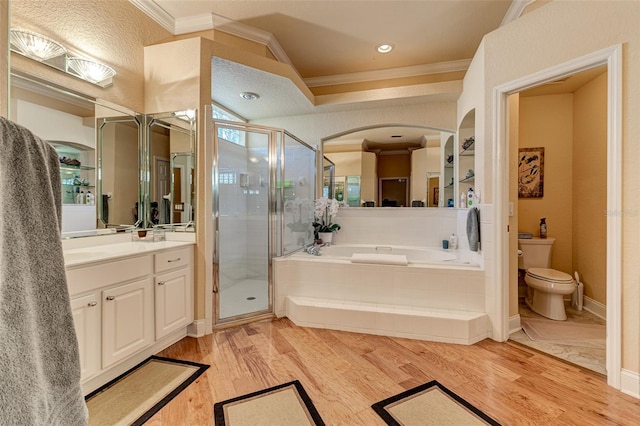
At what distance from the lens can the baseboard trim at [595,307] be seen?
278 cm

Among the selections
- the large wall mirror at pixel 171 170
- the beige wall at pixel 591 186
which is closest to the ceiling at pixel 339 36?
the large wall mirror at pixel 171 170

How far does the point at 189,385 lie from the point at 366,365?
1.16 metres

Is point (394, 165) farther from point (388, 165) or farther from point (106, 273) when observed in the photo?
point (106, 273)

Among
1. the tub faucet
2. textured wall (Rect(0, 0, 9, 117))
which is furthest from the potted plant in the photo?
textured wall (Rect(0, 0, 9, 117))

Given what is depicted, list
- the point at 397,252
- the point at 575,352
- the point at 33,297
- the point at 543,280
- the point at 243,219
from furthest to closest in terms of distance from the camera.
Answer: the point at 397,252 < the point at 243,219 < the point at 543,280 < the point at 575,352 < the point at 33,297

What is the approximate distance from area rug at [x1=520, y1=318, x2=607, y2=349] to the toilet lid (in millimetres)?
399

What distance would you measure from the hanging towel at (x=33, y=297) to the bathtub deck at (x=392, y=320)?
197cm

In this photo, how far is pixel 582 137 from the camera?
10.3ft

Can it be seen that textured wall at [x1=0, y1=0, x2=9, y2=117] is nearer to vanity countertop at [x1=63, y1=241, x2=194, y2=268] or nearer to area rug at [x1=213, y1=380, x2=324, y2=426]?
vanity countertop at [x1=63, y1=241, x2=194, y2=268]

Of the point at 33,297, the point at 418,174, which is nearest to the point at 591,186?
the point at 418,174

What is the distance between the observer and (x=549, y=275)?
2844 millimetres

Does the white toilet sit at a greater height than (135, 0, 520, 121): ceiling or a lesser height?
lesser

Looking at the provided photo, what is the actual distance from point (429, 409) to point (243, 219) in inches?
93.1

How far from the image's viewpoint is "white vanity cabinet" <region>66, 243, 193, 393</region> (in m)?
1.57
